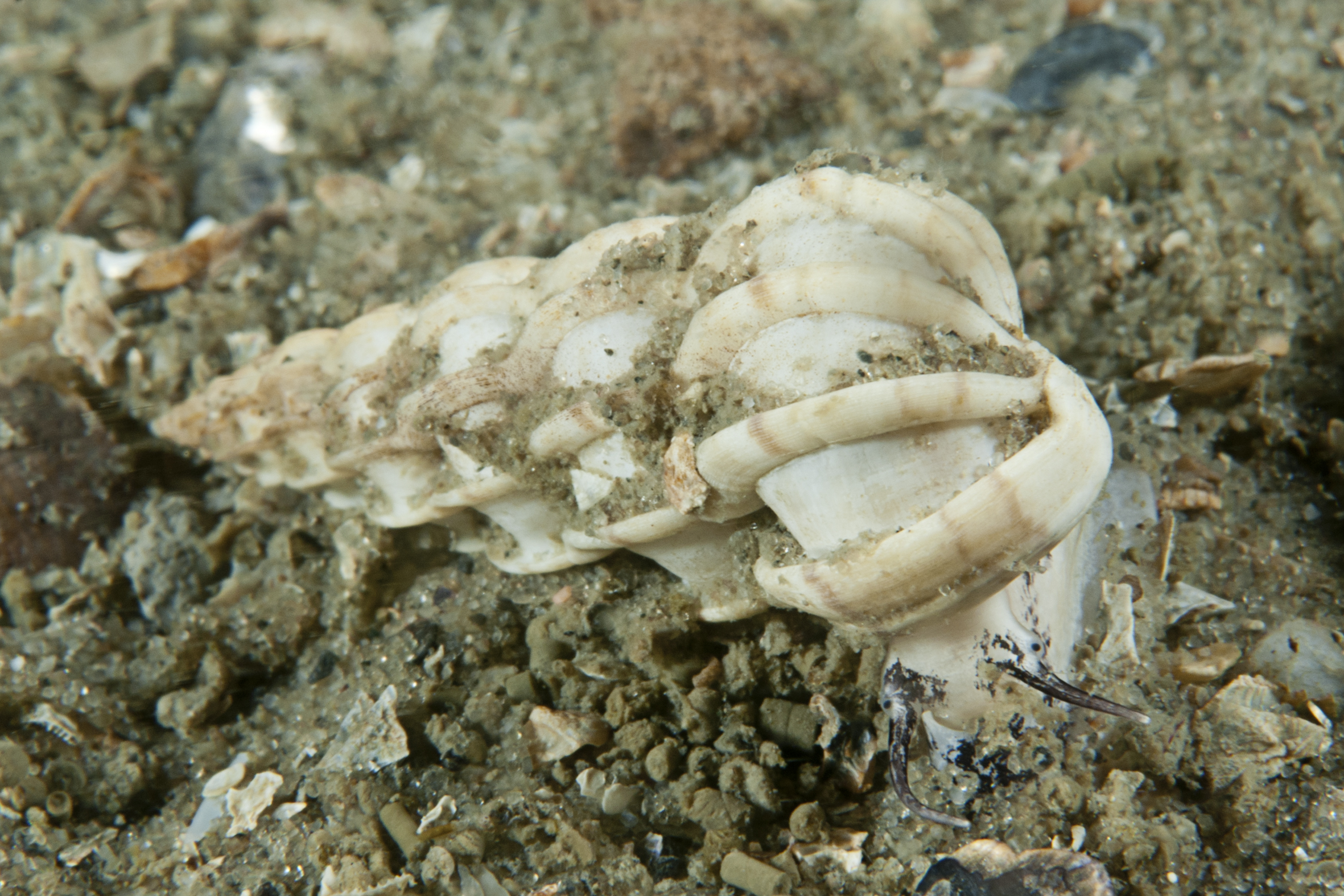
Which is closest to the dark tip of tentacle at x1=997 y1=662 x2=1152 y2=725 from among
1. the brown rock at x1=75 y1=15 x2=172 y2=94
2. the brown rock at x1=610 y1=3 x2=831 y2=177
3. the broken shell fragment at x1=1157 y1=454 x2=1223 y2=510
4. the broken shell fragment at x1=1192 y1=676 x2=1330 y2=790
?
the broken shell fragment at x1=1192 y1=676 x2=1330 y2=790

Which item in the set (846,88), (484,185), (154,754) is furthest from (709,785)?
(846,88)

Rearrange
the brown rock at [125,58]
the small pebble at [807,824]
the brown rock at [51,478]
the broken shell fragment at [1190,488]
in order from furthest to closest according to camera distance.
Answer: the brown rock at [125,58] < the brown rock at [51,478] < the broken shell fragment at [1190,488] < the small pebble at [807,824]

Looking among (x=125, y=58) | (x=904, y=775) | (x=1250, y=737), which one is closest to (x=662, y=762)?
(x=904, y=775)

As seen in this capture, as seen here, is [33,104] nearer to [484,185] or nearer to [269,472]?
[484,185]

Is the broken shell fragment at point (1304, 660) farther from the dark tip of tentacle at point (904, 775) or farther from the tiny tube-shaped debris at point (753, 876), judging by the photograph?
the tiny tube-shaped debris at point (753, 876)

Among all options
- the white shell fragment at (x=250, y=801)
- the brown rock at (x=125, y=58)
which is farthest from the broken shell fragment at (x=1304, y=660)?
→ the brown rock at (x=125, y=58)

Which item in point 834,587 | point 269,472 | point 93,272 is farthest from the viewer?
point 93,272
